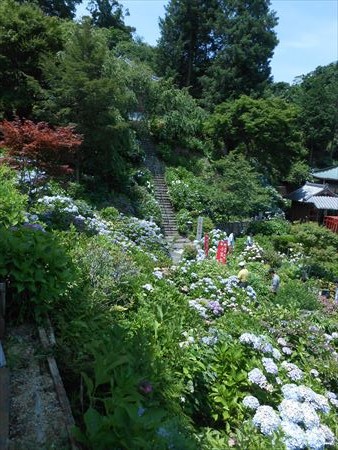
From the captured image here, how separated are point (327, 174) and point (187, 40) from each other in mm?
16581

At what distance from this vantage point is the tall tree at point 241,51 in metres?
30.2

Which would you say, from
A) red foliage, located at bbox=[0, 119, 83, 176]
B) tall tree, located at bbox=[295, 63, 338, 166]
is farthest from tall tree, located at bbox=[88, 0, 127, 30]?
red foliage, located at bbox=[0, 119, 83, 176]

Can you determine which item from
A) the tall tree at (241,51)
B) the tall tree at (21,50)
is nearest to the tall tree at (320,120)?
the tall tree at (241,51)

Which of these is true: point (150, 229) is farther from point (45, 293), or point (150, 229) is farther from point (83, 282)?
point (45, 293)

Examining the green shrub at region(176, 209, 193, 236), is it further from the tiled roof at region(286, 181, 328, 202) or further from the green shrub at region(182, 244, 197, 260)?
the tiled roof at region(286, 181, 328, 202)

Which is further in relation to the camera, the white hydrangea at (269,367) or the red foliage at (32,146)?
the red foliage at (32,146)

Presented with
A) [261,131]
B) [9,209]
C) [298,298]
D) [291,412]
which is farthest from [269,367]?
[261,131]

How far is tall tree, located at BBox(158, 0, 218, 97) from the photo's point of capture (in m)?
32.5

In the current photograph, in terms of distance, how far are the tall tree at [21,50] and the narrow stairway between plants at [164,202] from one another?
6960mm

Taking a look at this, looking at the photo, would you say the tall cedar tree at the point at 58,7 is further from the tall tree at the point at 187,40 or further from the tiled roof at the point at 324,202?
the tiled roof at the point at 324,202

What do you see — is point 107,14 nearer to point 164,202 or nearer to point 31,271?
point 164,202

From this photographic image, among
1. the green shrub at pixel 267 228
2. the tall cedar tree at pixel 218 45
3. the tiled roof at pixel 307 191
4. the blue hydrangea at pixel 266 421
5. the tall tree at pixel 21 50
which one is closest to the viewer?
the blue hydrangea at pixel 266 421

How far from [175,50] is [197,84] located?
131 inches

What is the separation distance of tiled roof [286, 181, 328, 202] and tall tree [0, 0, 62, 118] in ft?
52.7
